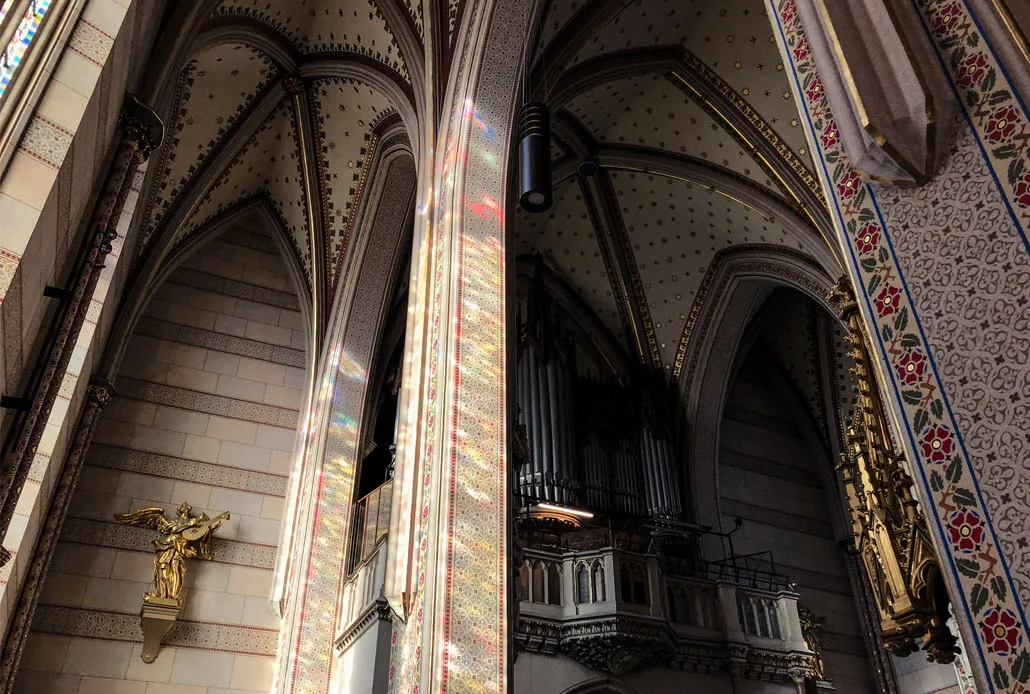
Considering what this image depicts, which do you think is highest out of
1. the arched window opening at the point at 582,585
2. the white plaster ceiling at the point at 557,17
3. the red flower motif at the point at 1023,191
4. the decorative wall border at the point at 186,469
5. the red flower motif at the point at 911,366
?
the white plaster ceiling at the point at 557,17

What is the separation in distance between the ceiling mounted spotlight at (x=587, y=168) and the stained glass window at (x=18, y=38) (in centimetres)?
830

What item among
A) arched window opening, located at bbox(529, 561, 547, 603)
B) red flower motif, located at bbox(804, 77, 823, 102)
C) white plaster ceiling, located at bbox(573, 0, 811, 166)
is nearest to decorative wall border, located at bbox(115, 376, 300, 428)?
arched window opening, located at bbox(529, 561, 547, 603)

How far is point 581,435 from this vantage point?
483 inches

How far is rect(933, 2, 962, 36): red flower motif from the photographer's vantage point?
2.53m

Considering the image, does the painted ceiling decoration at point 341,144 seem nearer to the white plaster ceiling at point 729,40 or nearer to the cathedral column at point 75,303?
the white plaster ceiling at point 729,40

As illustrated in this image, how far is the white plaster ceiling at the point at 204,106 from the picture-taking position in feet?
35.5

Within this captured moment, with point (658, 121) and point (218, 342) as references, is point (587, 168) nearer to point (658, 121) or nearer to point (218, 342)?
point (658, 121)

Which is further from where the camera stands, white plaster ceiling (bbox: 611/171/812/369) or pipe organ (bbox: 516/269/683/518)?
white plaster ceiling (bbox: 611/171/812/369)

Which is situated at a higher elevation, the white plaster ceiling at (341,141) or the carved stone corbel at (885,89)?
the white plaster ceiling at (341,141)

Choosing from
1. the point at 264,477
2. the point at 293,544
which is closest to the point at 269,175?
the point at 264,477

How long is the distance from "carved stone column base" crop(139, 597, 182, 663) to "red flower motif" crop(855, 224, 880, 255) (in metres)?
9.58

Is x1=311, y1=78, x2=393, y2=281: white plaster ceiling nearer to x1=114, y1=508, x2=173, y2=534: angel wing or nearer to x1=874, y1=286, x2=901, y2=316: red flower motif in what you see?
x1=114, y1=508, x2=173, y2=534: angel wing

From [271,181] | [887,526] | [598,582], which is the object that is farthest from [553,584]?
[271,181]

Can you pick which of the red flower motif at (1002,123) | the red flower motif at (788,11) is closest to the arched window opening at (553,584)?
the red flower motif at (788,11)
